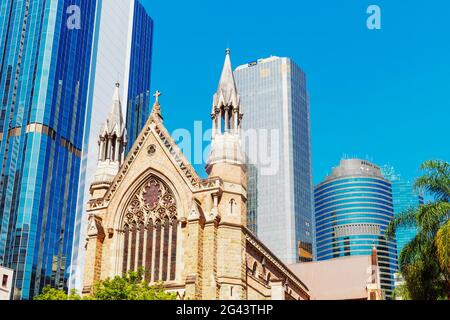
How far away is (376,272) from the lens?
193 ft

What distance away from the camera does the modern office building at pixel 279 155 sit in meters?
176

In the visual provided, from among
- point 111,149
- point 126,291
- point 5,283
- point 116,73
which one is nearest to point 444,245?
point 126,291

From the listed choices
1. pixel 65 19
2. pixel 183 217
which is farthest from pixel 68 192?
pixel 183 217

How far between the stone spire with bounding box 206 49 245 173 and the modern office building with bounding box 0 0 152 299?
7311 centimetres

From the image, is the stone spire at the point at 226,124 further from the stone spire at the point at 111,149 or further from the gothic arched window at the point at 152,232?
the stone spire at the point at 111,149

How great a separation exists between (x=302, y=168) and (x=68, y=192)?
84.1 m

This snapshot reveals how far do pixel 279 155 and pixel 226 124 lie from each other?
139667 millimetres

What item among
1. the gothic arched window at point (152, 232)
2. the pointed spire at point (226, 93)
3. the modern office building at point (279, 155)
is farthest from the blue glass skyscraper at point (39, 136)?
the pointed spire at point (226, 93)

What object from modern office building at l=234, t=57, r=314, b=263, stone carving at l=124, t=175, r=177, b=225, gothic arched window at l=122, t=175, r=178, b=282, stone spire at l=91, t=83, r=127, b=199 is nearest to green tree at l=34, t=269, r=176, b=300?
gothic arched window at l=122, t=175, r=178, b=282

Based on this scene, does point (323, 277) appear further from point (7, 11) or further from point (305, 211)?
point (305, 211)

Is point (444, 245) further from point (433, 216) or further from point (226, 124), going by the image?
point (226, 124)

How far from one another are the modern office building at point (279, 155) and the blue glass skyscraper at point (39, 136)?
6418 centimetres

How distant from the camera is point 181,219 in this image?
134 feet

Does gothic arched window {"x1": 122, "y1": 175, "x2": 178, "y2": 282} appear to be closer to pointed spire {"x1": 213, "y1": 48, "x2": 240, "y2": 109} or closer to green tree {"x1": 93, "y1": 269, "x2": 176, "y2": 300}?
pointed spire {"x1": 213, "y1": 48, "x2": 240, "y2": 109}
